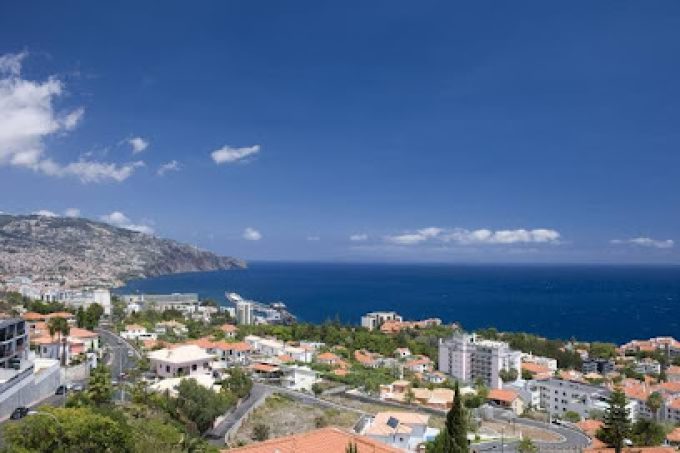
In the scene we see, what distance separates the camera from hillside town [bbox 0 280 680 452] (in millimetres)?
25406

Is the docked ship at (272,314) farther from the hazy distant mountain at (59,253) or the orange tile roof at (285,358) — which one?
the hazy distant mountain at (59,253)

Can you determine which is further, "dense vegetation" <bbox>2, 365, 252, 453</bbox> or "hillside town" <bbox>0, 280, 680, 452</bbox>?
"hillside town" <bbox>0, 280, 680, 452</bbox>

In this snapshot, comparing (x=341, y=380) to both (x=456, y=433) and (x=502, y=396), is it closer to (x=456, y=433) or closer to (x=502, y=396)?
(x=502, y=396)

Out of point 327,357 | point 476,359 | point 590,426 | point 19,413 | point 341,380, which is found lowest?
point 590,426

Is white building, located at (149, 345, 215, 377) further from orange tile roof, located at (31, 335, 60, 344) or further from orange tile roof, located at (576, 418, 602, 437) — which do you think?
orange tile roof, located at (576, 418, 602, 437)

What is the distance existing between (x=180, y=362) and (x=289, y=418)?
10302 millimetres

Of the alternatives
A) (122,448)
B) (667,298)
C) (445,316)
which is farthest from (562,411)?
(667,298)

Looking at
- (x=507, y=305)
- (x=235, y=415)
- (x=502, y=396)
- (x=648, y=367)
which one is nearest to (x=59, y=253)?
(x=507, y=305)

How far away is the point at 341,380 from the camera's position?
41.5 m

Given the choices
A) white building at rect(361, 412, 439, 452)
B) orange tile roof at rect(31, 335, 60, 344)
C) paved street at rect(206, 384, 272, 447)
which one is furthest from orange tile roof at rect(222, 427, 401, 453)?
orange tile roof at rect(31, 335, 60, 344)

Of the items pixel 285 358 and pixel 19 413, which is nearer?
pixel 19 413

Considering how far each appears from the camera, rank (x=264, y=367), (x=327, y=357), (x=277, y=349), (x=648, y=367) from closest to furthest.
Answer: (x=264, y=367) → (x=327, y=357) → (x=277, y=349) → (x=648, y=367)

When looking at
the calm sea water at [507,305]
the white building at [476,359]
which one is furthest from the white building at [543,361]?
the calm sea water at [507,305]

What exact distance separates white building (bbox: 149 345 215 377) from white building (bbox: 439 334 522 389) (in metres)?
26.0
